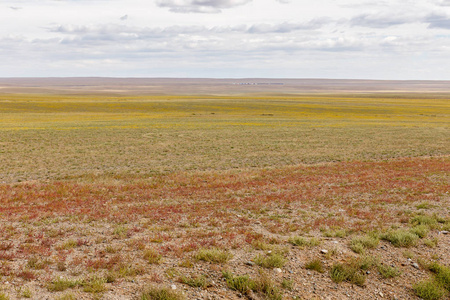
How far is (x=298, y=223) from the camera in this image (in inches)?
518

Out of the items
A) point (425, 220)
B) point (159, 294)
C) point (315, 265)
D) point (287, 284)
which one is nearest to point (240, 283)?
point (287, 284)

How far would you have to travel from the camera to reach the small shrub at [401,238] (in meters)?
10.7

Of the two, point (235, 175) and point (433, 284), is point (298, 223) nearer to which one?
point (433, 284)

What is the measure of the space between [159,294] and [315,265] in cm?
415

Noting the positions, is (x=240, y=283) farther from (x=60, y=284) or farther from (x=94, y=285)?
(x=60, y=284)

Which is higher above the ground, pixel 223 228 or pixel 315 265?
pixel 315 265

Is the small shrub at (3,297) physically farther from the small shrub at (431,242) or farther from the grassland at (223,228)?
the small shrub at (431,242)

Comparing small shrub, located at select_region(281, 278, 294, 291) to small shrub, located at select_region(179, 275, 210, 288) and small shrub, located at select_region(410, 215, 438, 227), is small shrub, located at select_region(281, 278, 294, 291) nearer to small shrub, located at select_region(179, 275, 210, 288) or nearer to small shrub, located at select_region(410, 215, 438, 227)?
small shrub, located at select_region(179, 275, 210, 288)

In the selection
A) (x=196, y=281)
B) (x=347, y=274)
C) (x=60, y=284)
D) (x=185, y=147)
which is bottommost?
(x=185, y=147)

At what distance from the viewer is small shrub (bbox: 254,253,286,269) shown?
9.07 metres

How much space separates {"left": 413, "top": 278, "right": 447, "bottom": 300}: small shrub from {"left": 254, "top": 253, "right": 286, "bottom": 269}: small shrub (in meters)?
3.26

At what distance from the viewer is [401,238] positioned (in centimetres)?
1083

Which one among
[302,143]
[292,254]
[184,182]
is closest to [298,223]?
[292,254]

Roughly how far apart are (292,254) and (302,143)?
1218 inches
